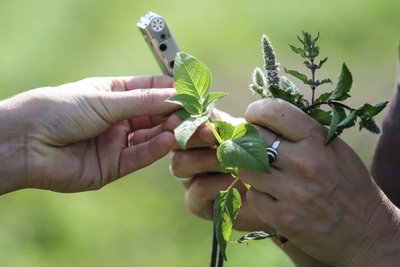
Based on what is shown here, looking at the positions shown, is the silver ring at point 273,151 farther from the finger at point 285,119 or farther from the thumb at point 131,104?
the thumb at point 131,104

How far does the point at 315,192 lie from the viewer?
1.91 metres

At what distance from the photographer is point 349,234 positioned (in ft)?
6.40

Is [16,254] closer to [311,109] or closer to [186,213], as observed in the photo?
[186,213]

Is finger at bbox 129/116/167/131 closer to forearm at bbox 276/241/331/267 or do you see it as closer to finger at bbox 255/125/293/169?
forearm at bbox 276/241/331/267

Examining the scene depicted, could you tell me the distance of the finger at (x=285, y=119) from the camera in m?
1.86

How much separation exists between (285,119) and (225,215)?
249 mm

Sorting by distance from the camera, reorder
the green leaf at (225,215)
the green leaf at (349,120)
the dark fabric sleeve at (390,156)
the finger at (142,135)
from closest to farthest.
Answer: the green leaf at (349,120), the green leaf at (225,215), the finger at (142,135), the dark fabric sleeve at (390,156)

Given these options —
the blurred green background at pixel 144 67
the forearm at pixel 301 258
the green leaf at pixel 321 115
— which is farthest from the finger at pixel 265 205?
the blurred green background at pixel 144 67

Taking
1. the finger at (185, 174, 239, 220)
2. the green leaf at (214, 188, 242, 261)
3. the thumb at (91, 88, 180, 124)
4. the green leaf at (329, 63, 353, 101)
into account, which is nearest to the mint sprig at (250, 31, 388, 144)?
the green leaf at (329, 63, 353, 101)

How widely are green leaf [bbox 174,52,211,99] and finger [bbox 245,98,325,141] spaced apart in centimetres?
13

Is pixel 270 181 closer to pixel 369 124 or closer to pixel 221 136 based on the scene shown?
pixel 221 136

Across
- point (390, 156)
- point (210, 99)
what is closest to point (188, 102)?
point (210, 99)

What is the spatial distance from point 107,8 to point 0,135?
5.07 m

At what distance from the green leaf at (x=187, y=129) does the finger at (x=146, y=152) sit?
41cm
